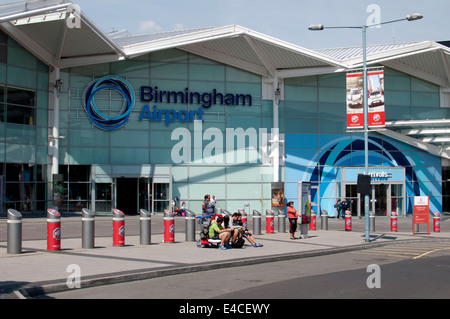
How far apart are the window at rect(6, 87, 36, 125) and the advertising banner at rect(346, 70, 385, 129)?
20878mm

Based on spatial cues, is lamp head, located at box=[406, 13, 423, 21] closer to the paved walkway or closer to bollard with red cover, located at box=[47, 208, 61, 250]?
the paved walkway

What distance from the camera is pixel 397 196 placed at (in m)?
43.4

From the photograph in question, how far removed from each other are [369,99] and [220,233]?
959 cm

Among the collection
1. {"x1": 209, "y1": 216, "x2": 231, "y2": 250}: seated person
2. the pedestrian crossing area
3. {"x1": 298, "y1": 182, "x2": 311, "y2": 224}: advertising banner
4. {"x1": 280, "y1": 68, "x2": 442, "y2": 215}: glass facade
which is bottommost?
the pedestrian crossing area

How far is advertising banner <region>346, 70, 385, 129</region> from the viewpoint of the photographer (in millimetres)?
23688

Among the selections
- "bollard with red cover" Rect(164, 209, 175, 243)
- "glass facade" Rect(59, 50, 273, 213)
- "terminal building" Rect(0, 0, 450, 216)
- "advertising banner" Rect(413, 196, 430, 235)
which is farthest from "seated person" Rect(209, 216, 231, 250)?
"glass facade" Rect(59, 50, 273, 213)

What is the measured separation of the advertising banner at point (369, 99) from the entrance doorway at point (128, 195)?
19.0 m

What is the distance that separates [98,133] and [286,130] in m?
12.9

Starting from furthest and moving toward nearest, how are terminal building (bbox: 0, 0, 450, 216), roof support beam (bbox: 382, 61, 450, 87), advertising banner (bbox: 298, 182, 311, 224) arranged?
roof support beam (bbox: 382, 61, 450, 87), terminal building (bbox: 0, 0, 450, 216), advertising banner (bbox: 298, 182, 311, 224)

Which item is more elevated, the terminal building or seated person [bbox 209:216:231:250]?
the terminal building

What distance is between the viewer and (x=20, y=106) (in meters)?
35.8

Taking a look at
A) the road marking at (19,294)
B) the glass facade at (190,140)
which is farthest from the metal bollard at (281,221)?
the road marking at (19,294)

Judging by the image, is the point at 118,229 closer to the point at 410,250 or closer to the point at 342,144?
the point at 410,250
